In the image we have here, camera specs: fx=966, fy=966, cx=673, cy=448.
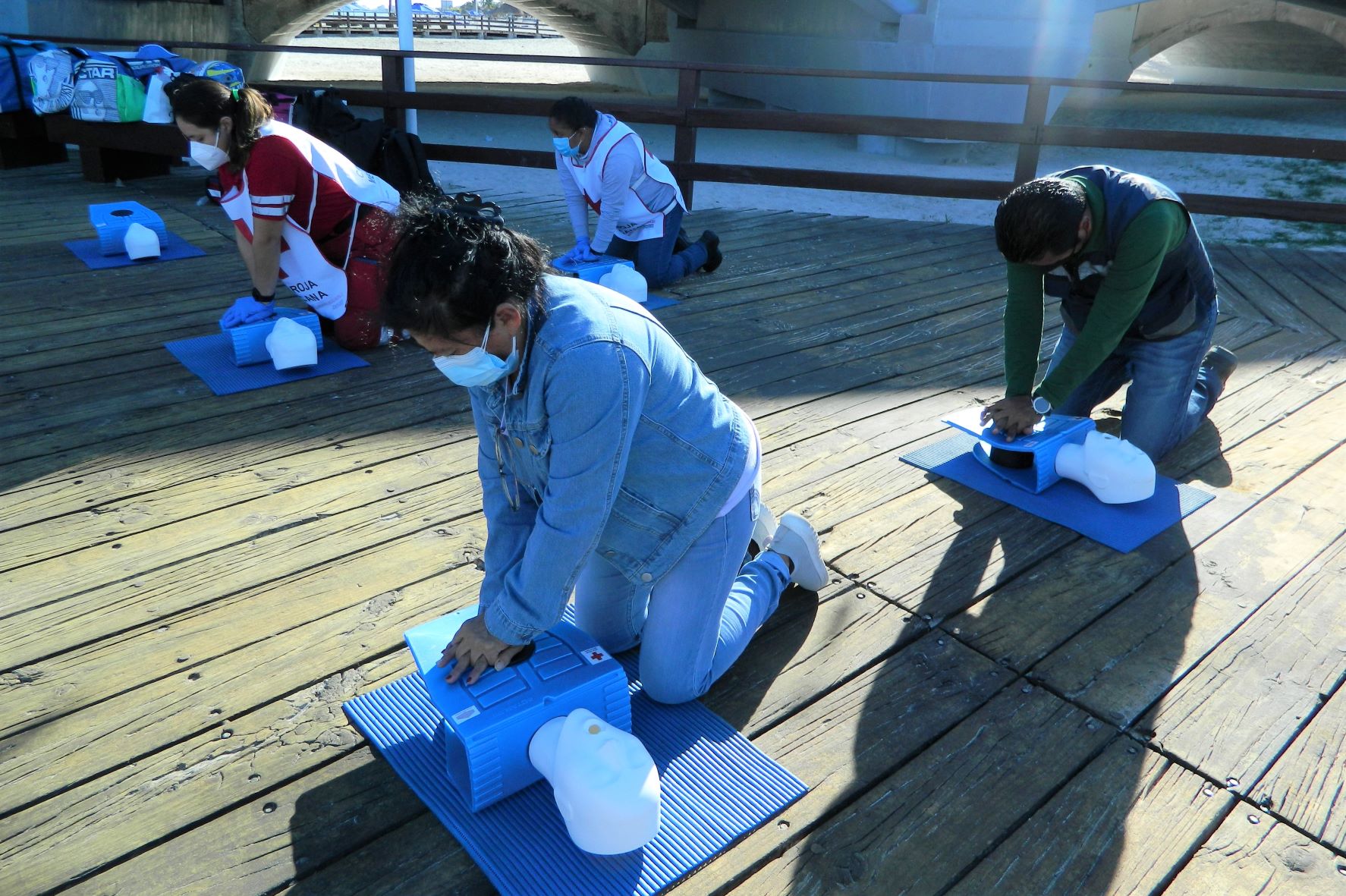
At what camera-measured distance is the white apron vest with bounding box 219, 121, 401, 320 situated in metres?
3.84

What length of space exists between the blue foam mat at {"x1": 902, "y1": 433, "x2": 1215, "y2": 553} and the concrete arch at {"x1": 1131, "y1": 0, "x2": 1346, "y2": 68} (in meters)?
12.8

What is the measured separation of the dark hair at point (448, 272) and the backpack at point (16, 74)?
24.3 ft

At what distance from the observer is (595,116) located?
472cm

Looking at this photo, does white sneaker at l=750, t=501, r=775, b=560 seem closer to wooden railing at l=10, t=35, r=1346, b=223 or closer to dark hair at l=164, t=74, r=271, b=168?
dark hair at l=164, t=74, r=271, b=168

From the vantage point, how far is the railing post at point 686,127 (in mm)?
6520

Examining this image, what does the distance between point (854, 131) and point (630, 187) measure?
2451mm

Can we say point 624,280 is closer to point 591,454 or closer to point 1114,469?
point 1114,469

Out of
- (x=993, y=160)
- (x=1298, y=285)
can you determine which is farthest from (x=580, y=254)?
(x=993, y=160)

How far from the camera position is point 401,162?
6242 millimetres

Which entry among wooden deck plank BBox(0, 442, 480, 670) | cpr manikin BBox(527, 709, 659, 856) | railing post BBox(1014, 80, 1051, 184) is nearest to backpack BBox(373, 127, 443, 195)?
wooden deck plank BBox(0, 442, 480, 670)

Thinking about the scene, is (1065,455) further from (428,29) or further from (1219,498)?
(428,29)

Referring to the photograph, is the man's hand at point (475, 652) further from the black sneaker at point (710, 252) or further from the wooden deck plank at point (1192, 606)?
the black sneaker at point (710, 252)

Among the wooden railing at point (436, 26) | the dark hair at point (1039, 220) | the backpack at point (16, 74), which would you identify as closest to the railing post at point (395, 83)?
the backpack at point (16, 74)

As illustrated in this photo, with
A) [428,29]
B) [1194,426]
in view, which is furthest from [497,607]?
[428,29]
